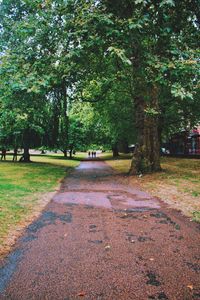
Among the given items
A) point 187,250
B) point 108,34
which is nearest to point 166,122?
point 108,34

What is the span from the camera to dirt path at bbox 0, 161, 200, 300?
3.88 m

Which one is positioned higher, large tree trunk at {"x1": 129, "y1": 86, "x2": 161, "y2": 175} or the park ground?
large tree trunk at {"x1": 129, "y1": 86, "x2": 161, "y2": 175}

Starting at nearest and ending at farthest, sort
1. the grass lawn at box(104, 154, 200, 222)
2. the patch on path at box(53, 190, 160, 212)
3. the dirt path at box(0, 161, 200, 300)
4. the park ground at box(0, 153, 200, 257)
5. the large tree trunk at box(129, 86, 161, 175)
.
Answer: the dirt path at box(0, 161, 200, 300)
the park ground at box(0, 153, 200, 257)
the grass lawn at box(104, 154, 200, 222)
the patch on path at box(53, 190, 160, 212)
the large tree trunk at box(129, 86, 161, 175)

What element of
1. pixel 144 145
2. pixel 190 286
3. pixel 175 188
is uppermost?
pixel 144 145

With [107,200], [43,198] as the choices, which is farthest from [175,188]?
[43,198]

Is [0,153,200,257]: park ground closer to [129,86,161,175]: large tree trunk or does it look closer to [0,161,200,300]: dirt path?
[0,161,200,300]: dirt path

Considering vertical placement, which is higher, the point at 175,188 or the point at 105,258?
the point at 175,188

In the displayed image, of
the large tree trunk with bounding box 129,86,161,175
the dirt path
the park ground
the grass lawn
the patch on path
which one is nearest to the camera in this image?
the dirt path

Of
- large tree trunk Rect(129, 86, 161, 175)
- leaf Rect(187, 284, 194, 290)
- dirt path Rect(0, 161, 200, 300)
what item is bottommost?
leaf Rect(187, 284, 194, 290)

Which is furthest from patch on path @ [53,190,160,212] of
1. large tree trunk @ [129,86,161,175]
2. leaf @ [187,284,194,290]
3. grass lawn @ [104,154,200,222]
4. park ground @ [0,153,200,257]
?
large tree trunk @ [129,86,161,175]

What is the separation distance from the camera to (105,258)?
195 inches

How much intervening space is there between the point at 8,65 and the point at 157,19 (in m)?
5.39

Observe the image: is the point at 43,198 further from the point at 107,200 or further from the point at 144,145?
the point at 144,145

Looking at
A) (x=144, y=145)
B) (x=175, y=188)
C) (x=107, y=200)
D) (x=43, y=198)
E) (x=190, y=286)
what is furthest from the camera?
(x=144, y=145)
